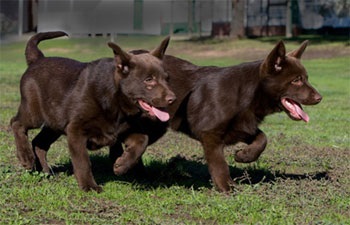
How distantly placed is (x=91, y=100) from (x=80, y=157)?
520mm

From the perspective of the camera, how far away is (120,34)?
42.5 meters

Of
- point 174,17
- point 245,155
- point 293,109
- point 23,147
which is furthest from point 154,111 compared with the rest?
point 174,17

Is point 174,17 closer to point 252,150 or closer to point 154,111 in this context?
point 252,150

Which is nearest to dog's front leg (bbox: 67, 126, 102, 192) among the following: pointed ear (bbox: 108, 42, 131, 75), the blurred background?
pointed ear (bbox: 108, 42, 131, 75)

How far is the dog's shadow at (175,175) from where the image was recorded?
702 centimetres

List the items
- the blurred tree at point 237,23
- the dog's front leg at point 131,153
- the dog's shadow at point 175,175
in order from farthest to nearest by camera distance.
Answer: the blurred tree at point 237,23 → the dog's shadow at point 175,175 → the dog's front leg at point 131,153

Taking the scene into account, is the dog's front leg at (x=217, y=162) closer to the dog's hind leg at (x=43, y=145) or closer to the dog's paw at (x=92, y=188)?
the dog's paw at (x=92, y=188)

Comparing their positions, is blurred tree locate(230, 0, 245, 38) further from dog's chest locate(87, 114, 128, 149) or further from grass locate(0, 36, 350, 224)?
dog's chest locate(87, 114, 128, 149)

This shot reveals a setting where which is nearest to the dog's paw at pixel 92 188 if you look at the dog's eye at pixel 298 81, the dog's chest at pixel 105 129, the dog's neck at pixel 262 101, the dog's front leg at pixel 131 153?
the dog's front leg at pixel 131 153

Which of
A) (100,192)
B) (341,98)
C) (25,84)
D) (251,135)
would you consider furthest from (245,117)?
(341,98)

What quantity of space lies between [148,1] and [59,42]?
8.17 metres

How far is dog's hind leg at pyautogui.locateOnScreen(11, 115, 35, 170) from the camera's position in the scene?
711 centimetres

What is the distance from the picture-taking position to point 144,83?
6230 mm

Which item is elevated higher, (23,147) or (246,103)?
(246,103)
